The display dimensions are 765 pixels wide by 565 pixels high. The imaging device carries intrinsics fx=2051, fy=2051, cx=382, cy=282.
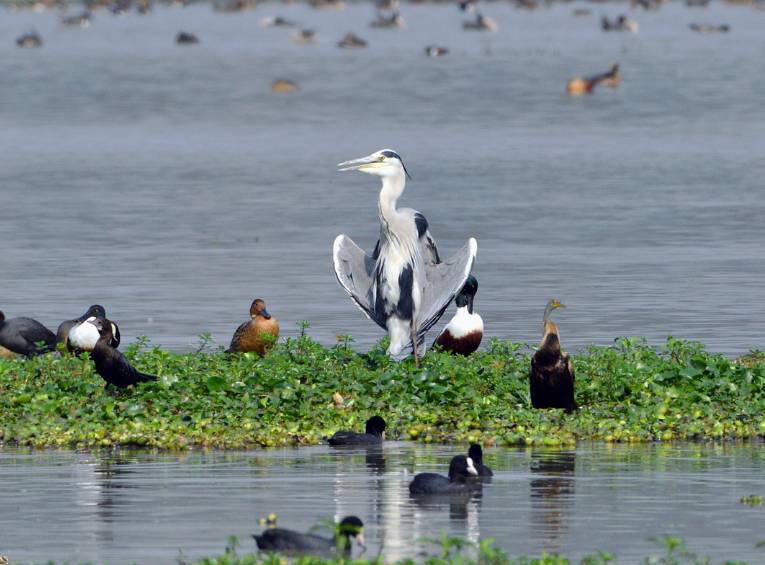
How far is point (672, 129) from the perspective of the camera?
57.2 meters

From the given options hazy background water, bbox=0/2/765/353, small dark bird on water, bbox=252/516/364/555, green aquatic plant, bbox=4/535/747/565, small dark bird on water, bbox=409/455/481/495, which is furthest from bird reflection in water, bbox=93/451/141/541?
hazy background water, bbox=0/2/765/353

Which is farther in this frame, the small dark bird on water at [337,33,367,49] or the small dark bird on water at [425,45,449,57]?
the small dark bird on water at [337,33,367,49]

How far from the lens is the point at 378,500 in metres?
14.3

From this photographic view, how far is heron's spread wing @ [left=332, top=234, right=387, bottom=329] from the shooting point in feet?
65.4

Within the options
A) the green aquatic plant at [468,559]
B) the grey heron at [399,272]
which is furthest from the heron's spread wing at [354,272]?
the green aquatic plant at [468,559]

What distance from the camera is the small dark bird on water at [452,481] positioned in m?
14.2

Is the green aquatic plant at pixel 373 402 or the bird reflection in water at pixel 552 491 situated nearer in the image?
the bird reflection in water at pixel 552 491

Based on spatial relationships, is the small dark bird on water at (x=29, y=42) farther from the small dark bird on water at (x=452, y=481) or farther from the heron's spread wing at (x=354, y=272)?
the small dark bird on water at (x=452, y=481)

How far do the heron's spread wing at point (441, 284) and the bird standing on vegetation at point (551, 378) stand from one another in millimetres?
2213

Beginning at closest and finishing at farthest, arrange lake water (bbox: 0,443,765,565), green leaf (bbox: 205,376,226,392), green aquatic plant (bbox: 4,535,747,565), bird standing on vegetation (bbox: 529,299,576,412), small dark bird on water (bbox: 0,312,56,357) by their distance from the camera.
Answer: green aquatic plant (bbox: 4,535,747,565)
lake water (bbox: 0,443,765,565)
bird standing on vegetation (bbox: 529,299,576,412)
green leaf (bbox: 205,376,226,392)
small dark bird on water (bbox: 0,312,56,357)

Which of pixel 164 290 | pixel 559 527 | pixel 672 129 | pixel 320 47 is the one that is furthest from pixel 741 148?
pixel 320 47

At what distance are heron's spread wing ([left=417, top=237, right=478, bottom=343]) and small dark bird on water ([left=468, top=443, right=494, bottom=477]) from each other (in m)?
4.45

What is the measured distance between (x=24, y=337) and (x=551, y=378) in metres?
6.18

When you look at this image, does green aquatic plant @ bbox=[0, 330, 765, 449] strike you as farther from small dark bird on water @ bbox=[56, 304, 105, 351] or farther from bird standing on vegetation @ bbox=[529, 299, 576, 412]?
small dark bird on water @ bbox=[56, 304, 105, 351]
